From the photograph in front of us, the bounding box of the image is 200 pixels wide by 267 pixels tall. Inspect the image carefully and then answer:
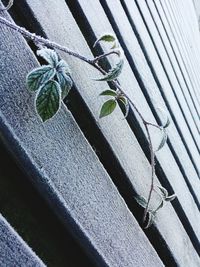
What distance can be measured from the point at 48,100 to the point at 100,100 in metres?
0.26

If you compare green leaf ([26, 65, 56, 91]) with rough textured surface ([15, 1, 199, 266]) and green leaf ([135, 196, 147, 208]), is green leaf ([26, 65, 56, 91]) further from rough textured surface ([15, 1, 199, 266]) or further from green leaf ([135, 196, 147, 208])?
green leaf ([135, 196, 147, 208])

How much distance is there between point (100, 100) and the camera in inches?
31.8

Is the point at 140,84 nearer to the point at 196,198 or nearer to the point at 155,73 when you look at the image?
the point at 155,73

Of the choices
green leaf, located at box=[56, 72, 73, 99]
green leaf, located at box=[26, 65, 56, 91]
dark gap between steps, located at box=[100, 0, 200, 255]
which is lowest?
dark gap between steps, located at box=[100, 0, 200, 255]

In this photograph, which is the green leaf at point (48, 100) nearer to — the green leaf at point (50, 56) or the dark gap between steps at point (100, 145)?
the green leaf at point (50, 56)

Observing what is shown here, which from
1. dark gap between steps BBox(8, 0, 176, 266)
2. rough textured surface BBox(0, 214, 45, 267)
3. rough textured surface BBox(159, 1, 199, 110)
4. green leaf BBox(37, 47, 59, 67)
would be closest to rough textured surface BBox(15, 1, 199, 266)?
dark gap between steps BBox(8, 0, 176, 266)

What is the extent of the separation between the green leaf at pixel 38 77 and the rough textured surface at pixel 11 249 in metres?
0.19

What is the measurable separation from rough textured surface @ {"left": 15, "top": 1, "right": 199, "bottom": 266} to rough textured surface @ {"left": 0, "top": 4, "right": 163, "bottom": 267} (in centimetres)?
4

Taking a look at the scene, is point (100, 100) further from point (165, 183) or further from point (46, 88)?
point (165, 183)

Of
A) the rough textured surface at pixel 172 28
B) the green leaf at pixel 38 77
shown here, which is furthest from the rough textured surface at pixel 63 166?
the rough textured surface at pixel 172 28

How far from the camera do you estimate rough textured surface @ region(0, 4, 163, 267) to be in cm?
56

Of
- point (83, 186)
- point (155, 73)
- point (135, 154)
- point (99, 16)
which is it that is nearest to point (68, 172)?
point (83, 186)

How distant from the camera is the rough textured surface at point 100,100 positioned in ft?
2.44

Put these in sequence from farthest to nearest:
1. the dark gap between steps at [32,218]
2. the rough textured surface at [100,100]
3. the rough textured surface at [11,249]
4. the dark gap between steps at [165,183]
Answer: the dark gap between steps at [165,183]
the rough textured surface at [100,100]
the dark gap between steps at [32,218]
the rough textured surface at [11,249]
